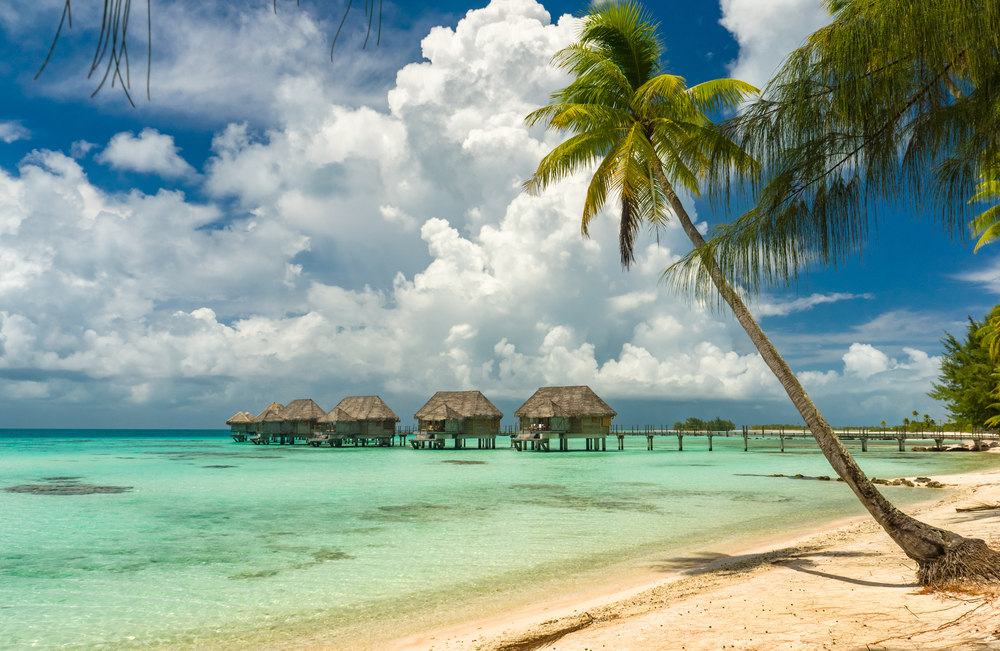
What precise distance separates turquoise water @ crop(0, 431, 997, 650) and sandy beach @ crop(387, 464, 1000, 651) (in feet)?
3.27

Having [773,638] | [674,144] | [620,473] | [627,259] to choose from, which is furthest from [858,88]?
[620,473]

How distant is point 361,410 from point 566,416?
64.8ft

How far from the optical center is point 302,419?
188ft

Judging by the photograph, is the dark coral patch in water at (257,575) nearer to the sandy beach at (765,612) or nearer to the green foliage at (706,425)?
the sandy beach at (765,612)

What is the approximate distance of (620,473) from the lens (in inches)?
1037

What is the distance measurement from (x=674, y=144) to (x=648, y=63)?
5.20ft

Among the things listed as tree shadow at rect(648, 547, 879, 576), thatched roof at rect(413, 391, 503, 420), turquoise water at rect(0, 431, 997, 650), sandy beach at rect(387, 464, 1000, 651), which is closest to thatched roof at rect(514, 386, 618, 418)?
thatched roof at rect(413, 391, 503, 420)

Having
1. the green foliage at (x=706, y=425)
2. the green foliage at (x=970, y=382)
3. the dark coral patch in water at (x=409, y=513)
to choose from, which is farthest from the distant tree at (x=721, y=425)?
the dark coral patch in water at (x=409, y=513)

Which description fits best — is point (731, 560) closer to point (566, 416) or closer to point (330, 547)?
point (330, 547)

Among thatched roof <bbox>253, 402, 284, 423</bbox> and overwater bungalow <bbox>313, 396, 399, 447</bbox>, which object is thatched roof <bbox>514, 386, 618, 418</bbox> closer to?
overwater bungalow <bbox>313, 396, 399, 447</bbox>

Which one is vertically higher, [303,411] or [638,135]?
[638,135]

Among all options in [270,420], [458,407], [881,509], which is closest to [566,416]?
[458,407]

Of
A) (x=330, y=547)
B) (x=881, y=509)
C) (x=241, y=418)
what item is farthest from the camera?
(x=241, y=418)

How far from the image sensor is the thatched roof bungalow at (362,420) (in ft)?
167
